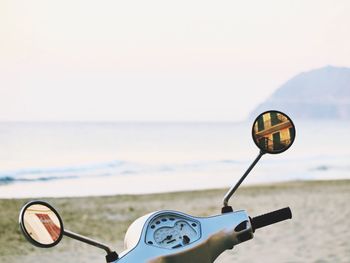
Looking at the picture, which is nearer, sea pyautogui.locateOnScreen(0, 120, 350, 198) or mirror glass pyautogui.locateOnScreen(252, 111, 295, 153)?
mirror glass pyautogui.locateOnScreen(252, 111, 295, 153)

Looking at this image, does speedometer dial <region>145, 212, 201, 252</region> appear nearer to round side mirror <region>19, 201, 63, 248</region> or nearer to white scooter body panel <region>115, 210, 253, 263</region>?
white scooter body panel <region>115, 210, 253, 263</region>

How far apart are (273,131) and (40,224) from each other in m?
0.61

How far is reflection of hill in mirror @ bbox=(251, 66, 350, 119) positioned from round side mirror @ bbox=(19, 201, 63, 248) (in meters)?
55.1

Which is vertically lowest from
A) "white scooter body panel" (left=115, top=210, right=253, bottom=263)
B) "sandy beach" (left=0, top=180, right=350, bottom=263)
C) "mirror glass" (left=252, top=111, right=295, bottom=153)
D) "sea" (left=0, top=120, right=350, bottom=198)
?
"white scooter body panel" (left=115, top=210, right=253, bottom=263)

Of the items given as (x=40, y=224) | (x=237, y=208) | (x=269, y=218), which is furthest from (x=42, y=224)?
(x=237, y=208)

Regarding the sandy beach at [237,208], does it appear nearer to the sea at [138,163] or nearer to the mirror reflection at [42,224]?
the sea at [138,163]

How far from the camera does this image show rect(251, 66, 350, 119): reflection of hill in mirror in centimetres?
5875

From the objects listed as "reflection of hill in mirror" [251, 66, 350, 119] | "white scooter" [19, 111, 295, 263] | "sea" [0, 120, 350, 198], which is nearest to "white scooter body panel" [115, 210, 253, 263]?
"white scooter" [19, 111, 295, 263]

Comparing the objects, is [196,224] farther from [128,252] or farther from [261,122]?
[261,122]

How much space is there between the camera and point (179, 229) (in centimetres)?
153

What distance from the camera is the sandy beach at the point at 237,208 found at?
A: 7.41m

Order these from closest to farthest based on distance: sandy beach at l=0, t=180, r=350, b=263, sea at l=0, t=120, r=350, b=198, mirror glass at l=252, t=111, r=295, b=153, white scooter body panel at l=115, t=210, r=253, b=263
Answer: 1. white scooter body panel at l=115, t=210, r=253, b=263
2. mirror glass at l=252, t=111, r=295, b=153
3. sandy beach at l=0, t=180, r=350, b=263
4. sea at l=0, t=120, r=350, b=198

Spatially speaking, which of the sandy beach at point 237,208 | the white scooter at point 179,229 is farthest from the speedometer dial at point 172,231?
the sandy beach at point 237,208

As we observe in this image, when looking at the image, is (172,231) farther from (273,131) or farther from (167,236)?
(273,131)
